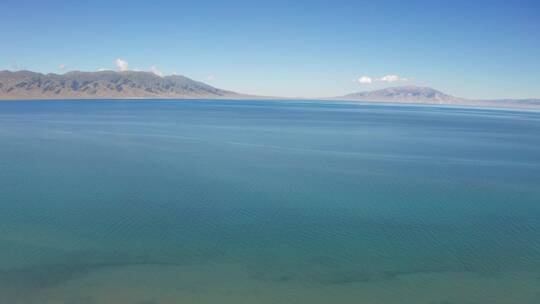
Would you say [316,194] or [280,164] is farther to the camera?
[280,164]

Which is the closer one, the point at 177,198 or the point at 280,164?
the point at 177,198

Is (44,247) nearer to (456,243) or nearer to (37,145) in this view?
(456,243)

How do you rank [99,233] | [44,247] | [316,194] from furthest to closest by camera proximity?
1. [316,194]
2. [99,233]
3. [44,247]

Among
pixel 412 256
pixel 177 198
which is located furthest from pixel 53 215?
pixel 412 256

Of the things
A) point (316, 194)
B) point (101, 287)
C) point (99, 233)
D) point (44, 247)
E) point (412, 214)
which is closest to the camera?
point (101, 287)

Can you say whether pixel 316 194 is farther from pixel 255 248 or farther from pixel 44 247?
pixel 44 247

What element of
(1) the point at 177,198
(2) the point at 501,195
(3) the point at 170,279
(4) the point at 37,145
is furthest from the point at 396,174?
(4) the point at 37,145
